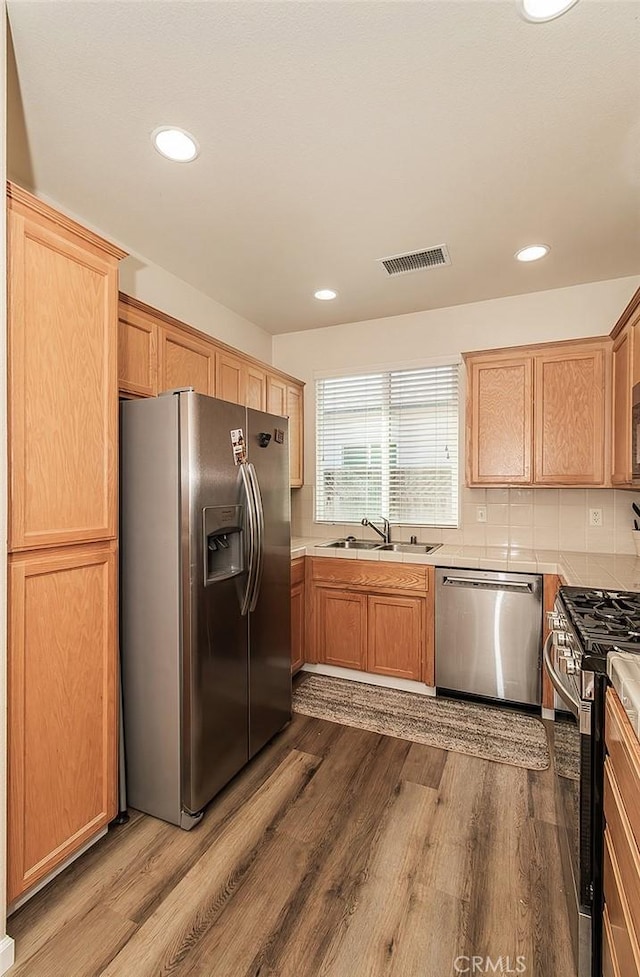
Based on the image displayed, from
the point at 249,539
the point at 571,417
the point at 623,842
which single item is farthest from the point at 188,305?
the point at 623,842

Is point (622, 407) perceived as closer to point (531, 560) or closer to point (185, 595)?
point (531, 560)

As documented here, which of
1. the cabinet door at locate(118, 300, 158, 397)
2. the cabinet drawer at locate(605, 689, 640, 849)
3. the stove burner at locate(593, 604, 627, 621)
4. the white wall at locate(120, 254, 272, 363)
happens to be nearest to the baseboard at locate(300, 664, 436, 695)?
the stove burner at locate(593, 604, 627, 621)

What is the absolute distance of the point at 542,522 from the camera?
338 cm

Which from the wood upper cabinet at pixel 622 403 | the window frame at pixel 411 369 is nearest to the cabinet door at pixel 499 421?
the window frame at pixel 411 369

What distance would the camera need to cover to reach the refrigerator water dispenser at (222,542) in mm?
2037

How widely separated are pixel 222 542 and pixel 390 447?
2.04 m

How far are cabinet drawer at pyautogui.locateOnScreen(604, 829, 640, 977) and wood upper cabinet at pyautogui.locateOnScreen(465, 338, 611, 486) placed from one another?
2269 millimetres

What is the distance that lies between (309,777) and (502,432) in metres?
2.37

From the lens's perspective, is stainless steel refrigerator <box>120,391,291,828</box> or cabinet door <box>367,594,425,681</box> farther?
cabinet door <box>367,594,425,681</box>

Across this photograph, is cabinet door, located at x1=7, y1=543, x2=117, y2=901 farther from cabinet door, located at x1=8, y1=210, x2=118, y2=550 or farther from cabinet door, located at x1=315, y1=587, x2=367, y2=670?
cabinet door, located at x1=315, y1=587, x2=367, y2=670

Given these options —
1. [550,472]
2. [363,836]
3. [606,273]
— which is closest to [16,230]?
[363,836]

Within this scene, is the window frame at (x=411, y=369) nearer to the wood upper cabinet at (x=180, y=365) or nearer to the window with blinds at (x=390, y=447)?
the window with blinds at (x=390, y=447)

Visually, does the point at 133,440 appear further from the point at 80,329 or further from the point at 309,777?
the point at 309,777

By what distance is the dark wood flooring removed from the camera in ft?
4.68
